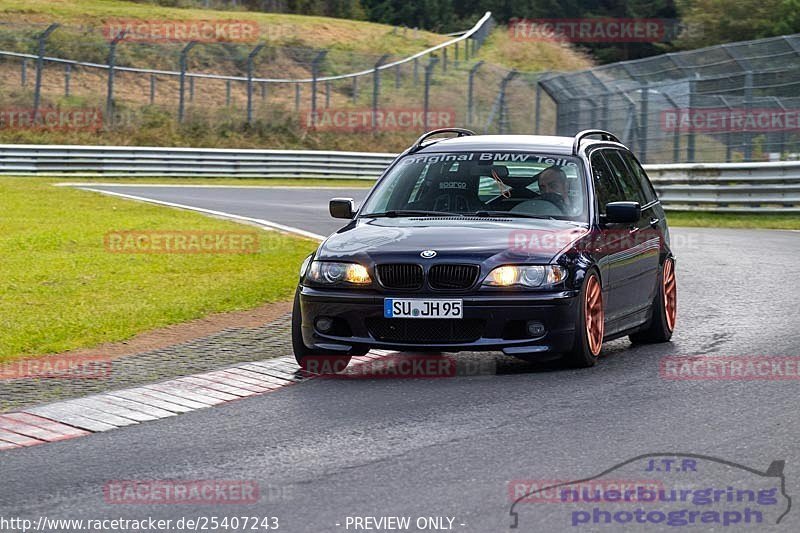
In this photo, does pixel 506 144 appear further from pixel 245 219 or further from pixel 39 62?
pixel 39 62

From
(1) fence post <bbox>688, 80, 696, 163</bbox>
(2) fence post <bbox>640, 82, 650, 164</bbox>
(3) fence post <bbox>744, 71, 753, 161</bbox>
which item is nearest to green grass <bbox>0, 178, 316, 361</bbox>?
(3) fence post <bbox>744, 71, 753, 161</bbox>

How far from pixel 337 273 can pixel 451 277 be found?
753 millimetres

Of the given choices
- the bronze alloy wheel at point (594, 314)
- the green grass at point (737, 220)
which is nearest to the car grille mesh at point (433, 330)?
the bronze alloy wheel at point (594, 314)

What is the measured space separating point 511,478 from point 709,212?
22.7 metres

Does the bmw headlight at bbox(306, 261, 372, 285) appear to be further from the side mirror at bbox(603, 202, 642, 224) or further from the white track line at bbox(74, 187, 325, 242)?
the white track line at bbox(74, 187, 325, 242)

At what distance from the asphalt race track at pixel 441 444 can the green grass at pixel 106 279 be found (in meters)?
3.18

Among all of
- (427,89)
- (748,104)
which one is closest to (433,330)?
(748,104)

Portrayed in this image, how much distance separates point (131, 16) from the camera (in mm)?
71625

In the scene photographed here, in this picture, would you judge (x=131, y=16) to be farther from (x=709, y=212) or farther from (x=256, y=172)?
(x=709, y=212)

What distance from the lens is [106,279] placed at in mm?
14758

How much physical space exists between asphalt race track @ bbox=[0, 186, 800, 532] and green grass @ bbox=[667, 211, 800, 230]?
15676 millimetres

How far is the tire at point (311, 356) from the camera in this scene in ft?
30.8

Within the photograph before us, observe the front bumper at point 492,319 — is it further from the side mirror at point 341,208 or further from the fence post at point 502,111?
the fence post at point 502,111

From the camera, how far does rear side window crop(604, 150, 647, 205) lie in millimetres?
11055
